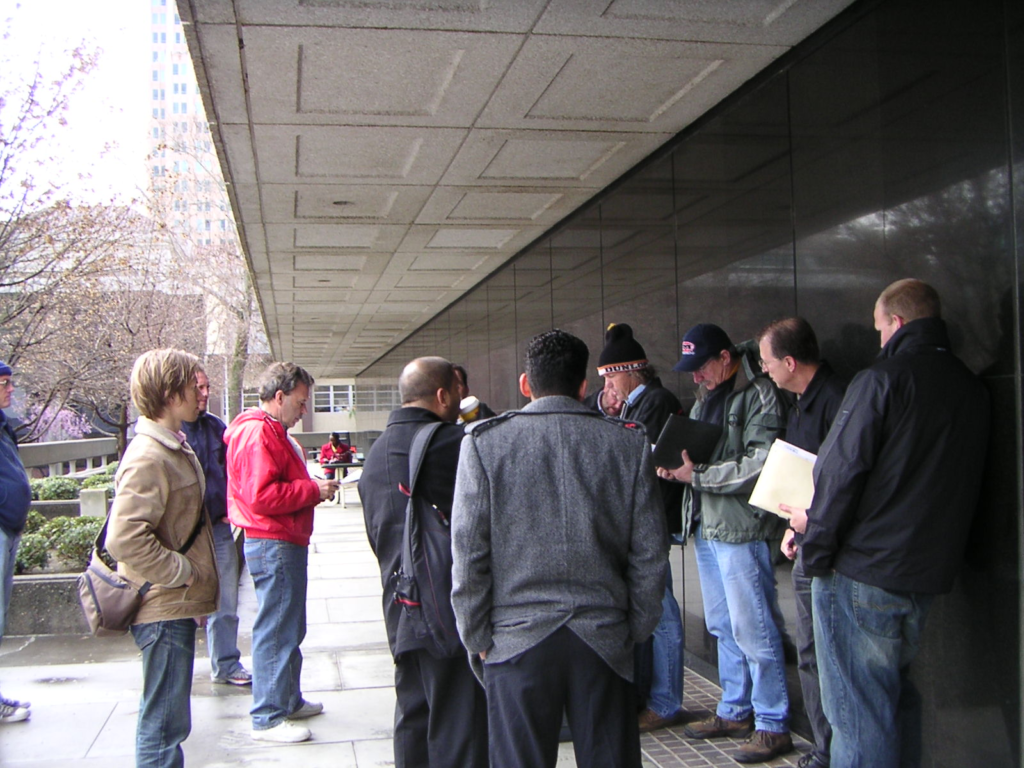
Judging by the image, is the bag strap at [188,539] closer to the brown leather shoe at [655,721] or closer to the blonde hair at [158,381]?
the blonde hair at [158,381]

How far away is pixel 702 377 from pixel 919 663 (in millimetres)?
1820

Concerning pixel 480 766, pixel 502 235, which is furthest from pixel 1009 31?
pixel 502 235

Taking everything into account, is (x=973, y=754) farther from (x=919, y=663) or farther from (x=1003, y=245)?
(x=1003, y=245)

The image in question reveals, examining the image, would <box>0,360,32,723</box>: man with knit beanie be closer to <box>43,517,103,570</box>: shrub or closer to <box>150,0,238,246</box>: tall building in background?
<box>43,517,103,570</box>: shrub

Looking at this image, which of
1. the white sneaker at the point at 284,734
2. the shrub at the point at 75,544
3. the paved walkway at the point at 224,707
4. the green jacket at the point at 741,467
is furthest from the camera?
the shrub at the point at 75,544

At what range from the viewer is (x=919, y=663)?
154 inches

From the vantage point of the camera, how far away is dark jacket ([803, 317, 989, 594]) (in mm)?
3330

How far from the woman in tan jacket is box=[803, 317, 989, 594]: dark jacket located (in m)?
2.46

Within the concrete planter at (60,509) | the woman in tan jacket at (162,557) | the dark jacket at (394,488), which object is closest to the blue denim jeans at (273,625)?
the woman in tan jacket at (162,557)

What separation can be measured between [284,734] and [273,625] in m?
0.59

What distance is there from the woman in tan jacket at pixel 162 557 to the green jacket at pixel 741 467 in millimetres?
2405

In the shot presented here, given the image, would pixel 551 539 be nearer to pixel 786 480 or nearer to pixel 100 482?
pixel 786 480

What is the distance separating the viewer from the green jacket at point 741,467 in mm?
4613

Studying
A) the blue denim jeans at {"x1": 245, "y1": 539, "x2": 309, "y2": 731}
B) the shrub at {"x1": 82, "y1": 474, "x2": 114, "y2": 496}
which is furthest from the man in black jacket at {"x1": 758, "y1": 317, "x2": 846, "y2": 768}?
the shrub at {"x1": 82, "y1": 474, "x2": 114, "y2": 496}
